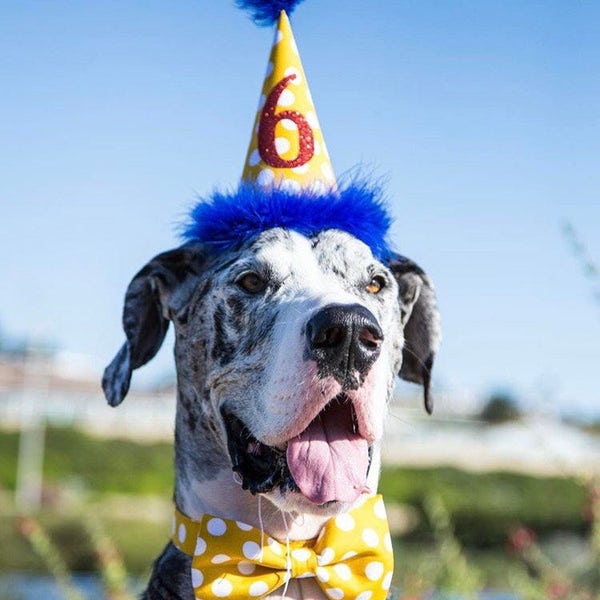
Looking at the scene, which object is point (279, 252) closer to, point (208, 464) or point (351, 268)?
point (351, 268)

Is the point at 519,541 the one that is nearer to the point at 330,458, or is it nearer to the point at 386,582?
the point at 386,582

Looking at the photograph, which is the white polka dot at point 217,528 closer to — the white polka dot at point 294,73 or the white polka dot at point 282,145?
the white polka dot at point 282,145

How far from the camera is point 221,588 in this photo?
3078 mm

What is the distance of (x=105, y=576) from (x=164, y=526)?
75.1 ft

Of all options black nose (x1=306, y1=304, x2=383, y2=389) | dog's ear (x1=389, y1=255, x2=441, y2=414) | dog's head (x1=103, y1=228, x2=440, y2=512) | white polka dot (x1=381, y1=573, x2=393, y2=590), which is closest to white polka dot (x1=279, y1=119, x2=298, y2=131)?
dog's head (x1=103, y1=228, x2=440, y2=512)

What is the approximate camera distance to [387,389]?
3.27 meters

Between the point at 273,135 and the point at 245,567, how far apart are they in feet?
4.71

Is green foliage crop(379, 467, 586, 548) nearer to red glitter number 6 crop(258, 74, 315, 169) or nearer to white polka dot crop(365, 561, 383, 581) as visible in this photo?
red glitter number 6 crop(258, 74, 315, 169)

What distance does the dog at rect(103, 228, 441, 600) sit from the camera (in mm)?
2973

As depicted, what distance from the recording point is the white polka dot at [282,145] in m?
3.73

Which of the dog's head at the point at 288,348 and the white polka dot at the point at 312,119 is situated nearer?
the dog's head at the point at 288,348

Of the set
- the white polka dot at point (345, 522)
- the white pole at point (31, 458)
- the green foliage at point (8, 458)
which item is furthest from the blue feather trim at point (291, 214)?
the green foliage at point (8, 458)

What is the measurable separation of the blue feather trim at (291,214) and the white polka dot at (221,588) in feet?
3.50

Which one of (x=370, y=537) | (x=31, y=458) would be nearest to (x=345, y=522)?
(x=370, y=537)
